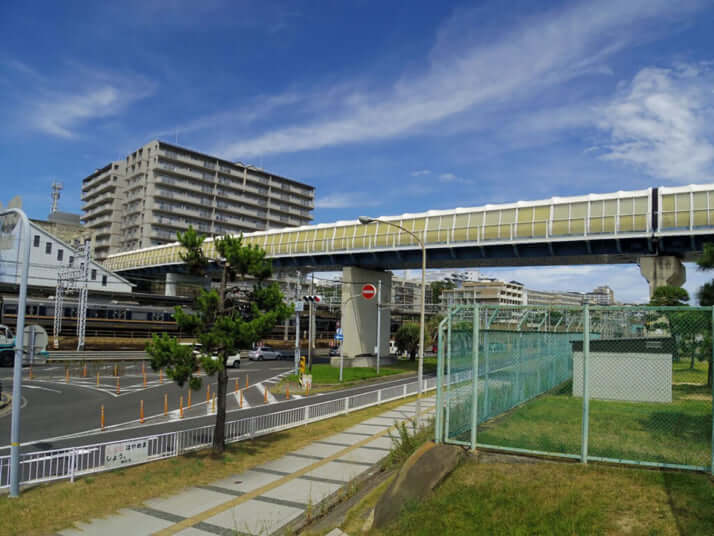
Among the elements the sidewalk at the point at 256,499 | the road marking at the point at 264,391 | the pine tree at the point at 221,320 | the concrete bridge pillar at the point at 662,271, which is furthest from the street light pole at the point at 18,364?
the concrete bridge pillar at the point at 662,271

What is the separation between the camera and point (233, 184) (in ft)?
365

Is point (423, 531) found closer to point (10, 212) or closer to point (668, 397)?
point (668, 397)

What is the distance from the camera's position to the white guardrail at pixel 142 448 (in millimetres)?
12805

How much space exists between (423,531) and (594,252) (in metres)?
33.8

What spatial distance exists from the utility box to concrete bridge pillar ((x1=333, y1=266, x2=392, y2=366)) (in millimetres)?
30984

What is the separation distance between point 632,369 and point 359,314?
35789 mm

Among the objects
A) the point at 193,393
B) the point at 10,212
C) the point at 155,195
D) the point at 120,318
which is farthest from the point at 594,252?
the point at 155,195

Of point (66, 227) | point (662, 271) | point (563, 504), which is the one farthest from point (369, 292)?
point (66, 227)

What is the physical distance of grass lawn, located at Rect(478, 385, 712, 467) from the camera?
1015cm

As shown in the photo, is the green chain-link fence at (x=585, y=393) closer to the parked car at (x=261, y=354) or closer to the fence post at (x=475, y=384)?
the fence post at (x=475, y=384)

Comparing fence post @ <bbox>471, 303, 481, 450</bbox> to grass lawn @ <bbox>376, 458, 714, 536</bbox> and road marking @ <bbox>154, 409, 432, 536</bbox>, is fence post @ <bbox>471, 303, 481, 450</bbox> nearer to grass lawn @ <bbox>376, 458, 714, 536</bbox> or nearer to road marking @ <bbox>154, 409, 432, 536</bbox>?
grass lawn @ <bbox>376, 458, 714, 536</bbox>

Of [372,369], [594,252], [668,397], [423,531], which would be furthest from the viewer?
[372,369]

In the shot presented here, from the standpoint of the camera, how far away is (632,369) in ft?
49.9

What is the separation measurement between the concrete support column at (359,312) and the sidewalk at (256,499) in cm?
3189
